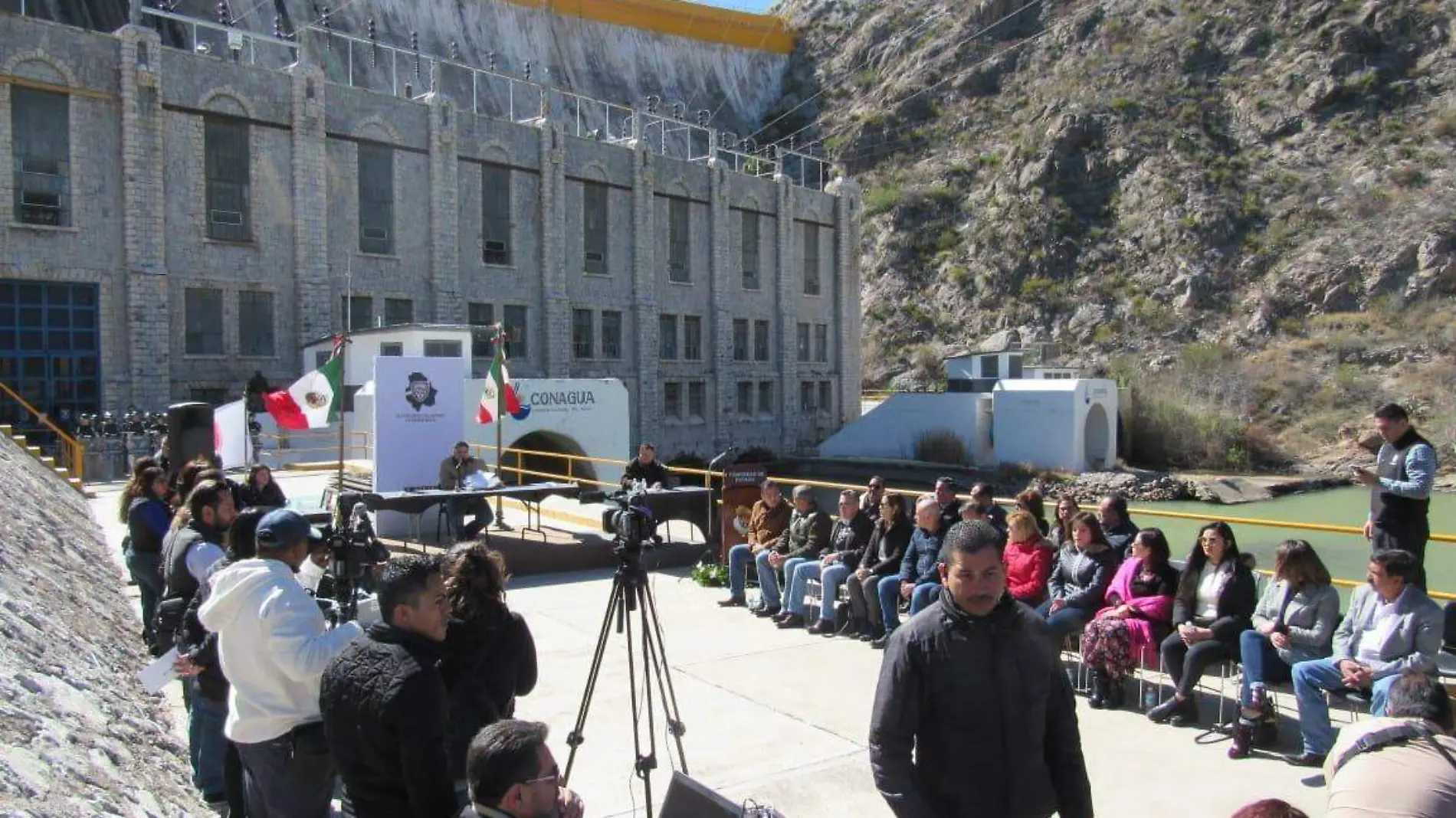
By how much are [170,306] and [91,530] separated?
1920 centimetres

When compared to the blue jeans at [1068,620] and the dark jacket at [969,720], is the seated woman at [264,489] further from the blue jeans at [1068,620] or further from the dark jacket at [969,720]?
the dark jacket at [969,720]

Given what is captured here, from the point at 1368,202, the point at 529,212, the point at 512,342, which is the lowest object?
the point at 512,342

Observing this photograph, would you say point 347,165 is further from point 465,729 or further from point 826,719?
point 465,729

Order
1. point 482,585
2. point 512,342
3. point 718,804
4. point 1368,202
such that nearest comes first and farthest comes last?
point 718,804 → point 482,585 → point 512,342 → point 1368,202

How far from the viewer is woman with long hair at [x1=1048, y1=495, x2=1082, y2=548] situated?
8.64 metres

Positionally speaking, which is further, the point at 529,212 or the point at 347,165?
the point at 529,212

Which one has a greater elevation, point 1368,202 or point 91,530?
point 1368,202

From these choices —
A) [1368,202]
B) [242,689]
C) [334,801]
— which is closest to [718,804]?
[242,689]

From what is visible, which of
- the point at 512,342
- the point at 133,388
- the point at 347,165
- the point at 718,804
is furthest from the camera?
the point at 512,342

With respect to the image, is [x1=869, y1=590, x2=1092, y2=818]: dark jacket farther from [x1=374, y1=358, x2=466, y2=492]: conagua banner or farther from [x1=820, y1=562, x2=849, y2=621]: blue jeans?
[x1=374, y1=358, x2=466, y2=492]: conagua banner

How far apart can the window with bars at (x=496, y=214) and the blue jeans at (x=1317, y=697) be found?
120 ft

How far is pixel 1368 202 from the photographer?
60125 millimetres

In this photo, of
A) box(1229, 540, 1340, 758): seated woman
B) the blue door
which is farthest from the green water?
the blue door

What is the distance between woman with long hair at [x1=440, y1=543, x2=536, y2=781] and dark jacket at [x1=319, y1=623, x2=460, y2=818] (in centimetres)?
50
